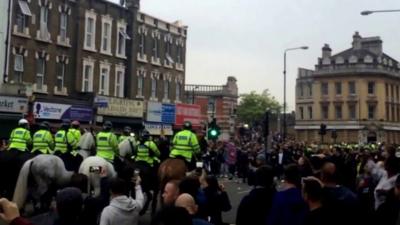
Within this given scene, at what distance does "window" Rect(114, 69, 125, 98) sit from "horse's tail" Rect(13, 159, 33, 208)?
1096 inches


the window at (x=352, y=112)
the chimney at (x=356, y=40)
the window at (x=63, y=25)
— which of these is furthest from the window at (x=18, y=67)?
the chimney at (x=356, y=40)

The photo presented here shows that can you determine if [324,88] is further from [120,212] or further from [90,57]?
[120,212]

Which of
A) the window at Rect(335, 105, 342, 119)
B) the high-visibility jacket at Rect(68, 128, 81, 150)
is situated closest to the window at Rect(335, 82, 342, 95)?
the window at Rect(335, 105, 342, 119)

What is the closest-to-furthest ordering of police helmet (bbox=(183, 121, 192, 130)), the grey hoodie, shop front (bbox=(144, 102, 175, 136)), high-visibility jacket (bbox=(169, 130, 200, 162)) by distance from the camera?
the grey hoodie < high-visibility jacket (bbox=(169, 130, 200, 162)) < police helmet (bbox=(183, 121, 192, 130)) < shop front (bbox=(144, 102, 175, 136))

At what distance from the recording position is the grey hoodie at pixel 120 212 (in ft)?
22.0

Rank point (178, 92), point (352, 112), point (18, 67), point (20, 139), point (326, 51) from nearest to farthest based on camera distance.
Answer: point (20, 139) < point (18, 67) < point (178, 92) < point (352, 112) < point (326, 51)

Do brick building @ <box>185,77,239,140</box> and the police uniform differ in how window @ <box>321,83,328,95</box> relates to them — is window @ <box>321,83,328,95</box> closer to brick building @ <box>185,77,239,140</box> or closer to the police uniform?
brick building @ <box>185,77,239,140</box>

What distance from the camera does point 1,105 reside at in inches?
1144

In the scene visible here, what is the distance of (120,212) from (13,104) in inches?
961

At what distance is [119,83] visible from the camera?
40594 millimetres

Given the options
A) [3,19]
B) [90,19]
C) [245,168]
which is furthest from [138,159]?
[90,19]

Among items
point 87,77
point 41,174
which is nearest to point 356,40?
point 87,77

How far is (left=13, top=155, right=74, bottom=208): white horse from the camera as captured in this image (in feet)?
40.5

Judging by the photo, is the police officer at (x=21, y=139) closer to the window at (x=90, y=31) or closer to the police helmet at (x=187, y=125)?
the police helmet at (x=187, y=125)
